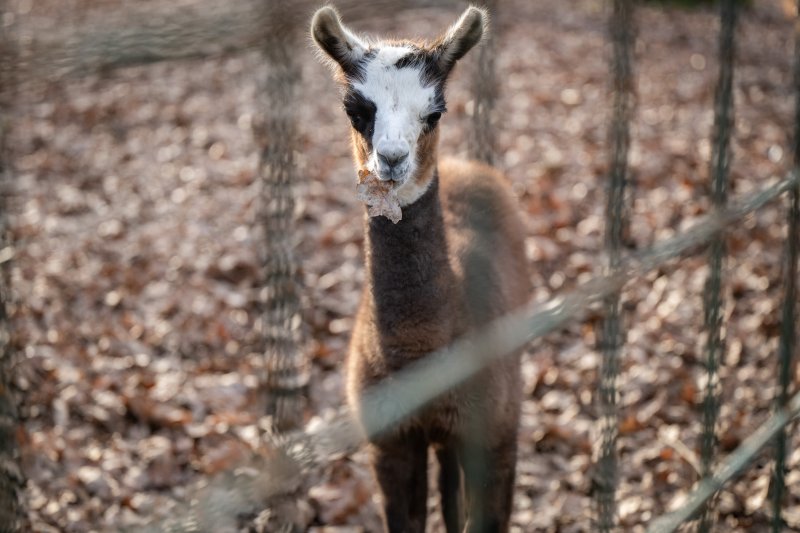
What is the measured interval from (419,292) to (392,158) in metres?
0.53

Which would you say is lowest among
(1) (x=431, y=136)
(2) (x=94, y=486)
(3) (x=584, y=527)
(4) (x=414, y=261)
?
(3) (x=584, y=527)

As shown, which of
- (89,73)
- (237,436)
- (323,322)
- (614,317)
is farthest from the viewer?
(323,322)

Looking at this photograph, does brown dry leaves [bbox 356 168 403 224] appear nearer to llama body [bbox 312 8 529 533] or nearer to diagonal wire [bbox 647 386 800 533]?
llama body [bbox 312 8 529 533]

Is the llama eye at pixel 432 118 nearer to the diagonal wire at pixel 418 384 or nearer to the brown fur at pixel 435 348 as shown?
the brown fur at pixel 435 348

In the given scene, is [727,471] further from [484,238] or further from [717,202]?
[484,238]

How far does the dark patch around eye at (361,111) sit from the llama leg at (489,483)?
1.11m

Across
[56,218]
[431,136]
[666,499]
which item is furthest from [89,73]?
[56,218]

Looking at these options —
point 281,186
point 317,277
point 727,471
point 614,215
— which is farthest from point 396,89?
point 317,277

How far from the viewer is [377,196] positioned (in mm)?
2629

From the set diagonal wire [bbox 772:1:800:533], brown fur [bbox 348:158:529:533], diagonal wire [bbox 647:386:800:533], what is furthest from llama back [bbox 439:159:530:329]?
diagonal wire [bbox 772:1:800:533]

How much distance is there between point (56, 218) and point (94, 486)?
328 cm

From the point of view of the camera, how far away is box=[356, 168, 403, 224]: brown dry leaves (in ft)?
8.50

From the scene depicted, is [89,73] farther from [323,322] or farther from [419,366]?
[323,322]

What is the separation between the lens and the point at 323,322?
5.52m
